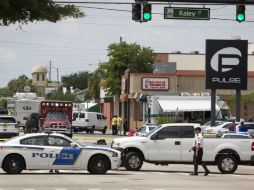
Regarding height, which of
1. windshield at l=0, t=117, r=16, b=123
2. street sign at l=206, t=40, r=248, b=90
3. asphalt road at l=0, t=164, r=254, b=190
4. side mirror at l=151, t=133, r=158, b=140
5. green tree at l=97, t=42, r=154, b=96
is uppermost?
green tree at l=97, t=42, r=154, b=96

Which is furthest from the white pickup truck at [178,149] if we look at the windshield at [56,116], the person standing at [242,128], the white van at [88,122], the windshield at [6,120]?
the white van at [88,122]

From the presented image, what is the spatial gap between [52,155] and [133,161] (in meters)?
3.83

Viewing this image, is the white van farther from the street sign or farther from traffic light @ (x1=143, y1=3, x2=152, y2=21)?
traffic light @ (x1=143, y1=3, x2=152, y2=21)

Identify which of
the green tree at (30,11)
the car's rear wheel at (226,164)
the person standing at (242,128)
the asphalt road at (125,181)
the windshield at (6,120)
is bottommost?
the asphalt road at (125,181)

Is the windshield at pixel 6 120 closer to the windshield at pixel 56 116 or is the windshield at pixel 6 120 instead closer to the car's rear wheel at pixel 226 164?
the windshield at pixel 56 116

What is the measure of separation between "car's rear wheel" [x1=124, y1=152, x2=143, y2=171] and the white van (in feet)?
131

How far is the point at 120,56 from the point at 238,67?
132ft

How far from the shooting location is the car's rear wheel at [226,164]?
27812 mm

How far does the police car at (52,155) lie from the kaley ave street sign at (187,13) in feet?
18.0

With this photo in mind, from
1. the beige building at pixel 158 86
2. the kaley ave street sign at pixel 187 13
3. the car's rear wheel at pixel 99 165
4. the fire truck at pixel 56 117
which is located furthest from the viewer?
the beige building at pixel 158 86

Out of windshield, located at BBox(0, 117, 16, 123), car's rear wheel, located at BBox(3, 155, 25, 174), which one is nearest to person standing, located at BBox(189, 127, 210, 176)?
car's rear wheel, located at BBox(3, 155, 25, 174)

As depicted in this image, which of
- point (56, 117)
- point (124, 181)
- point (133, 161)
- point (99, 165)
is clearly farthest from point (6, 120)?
point (124, 181)

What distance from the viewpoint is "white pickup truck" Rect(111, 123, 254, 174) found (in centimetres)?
2773

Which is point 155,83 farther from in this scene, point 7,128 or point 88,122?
point 7,128
